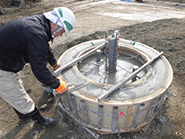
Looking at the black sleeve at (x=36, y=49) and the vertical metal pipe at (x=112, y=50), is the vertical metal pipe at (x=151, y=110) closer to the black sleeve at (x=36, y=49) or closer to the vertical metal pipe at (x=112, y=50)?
the vertical metal pipe at (x=112, y=50)

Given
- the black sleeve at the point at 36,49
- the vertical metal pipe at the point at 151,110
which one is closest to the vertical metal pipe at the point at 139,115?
the vertical metal pipe at the point at 151,110

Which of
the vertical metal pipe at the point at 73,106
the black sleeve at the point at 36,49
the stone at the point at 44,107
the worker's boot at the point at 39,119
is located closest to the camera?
the black sleeve at the point at 36,49

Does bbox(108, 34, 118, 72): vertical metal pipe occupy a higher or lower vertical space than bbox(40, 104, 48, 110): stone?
higher

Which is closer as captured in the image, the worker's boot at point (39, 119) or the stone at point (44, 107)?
the worker's boot at point (39, 119)

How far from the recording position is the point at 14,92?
9.53 feet

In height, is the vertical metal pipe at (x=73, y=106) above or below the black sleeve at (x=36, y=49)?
below

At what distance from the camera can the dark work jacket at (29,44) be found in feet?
7.04

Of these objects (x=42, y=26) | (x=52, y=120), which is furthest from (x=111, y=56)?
(x=52, y=120)

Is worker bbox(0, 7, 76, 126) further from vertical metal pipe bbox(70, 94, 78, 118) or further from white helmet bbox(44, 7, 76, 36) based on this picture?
vertical metal pipe bbox(70, 94, 78, 118)

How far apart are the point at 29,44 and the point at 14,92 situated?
4.63ft

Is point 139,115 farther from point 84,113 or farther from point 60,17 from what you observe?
point 60,17

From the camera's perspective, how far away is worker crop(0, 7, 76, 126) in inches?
85.6

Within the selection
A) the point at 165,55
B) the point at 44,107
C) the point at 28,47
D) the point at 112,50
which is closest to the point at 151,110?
the point at 112,50

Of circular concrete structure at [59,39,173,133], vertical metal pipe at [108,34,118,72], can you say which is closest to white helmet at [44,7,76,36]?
vertical metal pipe at [108,34,118,72]
